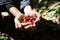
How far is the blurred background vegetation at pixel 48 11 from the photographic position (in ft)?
10.0

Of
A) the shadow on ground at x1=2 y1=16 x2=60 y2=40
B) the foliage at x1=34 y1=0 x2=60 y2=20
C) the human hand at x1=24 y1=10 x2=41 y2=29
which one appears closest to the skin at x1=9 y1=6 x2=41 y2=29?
the human hand at x1=24 y1=10 x2=41 y2=29

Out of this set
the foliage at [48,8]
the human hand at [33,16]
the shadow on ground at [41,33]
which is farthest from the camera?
the foliage at [48,8]

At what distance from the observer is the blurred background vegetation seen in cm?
306

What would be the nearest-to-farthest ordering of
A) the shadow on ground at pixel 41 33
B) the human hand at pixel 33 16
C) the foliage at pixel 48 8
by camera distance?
the human hand at pixel 33 16
the shadow on ground at pixel 41 33
the foliage at pixel 48 8

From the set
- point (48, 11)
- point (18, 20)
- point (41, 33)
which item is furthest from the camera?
point (48, 11)

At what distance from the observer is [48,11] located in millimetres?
3312

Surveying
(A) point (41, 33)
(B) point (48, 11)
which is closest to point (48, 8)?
(B) point (48, 11)

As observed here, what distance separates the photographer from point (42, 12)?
10.9 feet

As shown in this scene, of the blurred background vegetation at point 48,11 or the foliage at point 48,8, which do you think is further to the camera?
the foliage at point 48,8

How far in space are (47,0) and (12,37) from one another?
78cm

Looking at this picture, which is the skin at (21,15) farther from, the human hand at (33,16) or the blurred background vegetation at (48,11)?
the blurred background vegetation at (48,11)

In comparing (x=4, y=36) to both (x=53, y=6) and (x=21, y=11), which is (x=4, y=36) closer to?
(x=21, y=11)

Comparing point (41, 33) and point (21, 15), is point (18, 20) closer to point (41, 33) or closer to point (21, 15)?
point (21, 15)

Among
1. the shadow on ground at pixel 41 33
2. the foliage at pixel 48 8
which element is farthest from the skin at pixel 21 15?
the foliage at pixel 48 8
